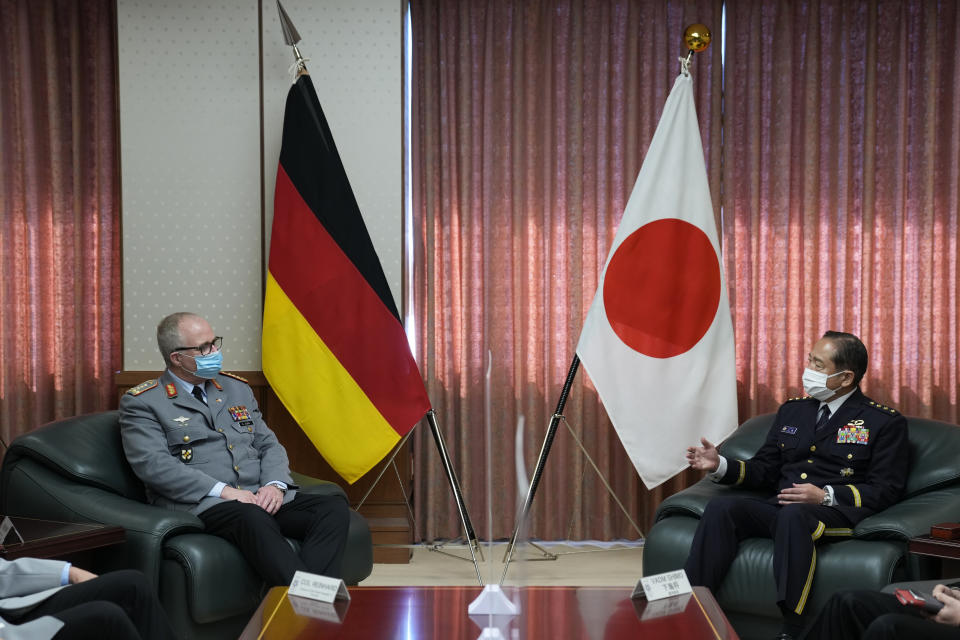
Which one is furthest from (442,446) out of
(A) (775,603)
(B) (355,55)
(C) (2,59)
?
(C) (2,59)

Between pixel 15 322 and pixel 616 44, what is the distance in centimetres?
304

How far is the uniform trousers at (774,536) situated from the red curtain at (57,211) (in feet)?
9.09

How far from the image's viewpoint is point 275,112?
12.4 feet

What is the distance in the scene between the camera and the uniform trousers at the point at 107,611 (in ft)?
6.16

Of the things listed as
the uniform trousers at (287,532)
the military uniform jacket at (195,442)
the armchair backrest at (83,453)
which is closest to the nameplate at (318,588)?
the uniform trousers at (287,532)

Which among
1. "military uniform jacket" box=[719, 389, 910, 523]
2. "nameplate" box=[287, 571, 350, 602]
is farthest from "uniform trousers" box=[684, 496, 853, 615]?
"nameplate" box=[287, 571, 350, 602]

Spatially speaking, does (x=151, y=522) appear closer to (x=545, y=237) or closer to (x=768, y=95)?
(x=545, y=237)

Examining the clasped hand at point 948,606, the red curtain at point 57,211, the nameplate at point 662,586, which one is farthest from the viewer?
the red curtain at point 57,211

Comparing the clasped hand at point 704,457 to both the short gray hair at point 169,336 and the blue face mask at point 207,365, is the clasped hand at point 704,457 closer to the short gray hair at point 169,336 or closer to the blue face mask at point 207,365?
the blue face mask at point 207,365

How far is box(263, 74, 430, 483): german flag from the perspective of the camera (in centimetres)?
353

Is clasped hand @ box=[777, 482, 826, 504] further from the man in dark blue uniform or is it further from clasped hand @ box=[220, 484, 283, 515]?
clasped hand @ box=[220, 484, 283, 515]

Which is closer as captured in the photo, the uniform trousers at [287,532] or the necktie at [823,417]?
the uniform trousers at [287,532]

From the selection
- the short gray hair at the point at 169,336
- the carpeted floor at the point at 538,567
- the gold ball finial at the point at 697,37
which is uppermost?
the gold ball finial at the point at 697,37

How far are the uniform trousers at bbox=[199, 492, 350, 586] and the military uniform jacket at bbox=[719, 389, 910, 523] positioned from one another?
132 centimetres
